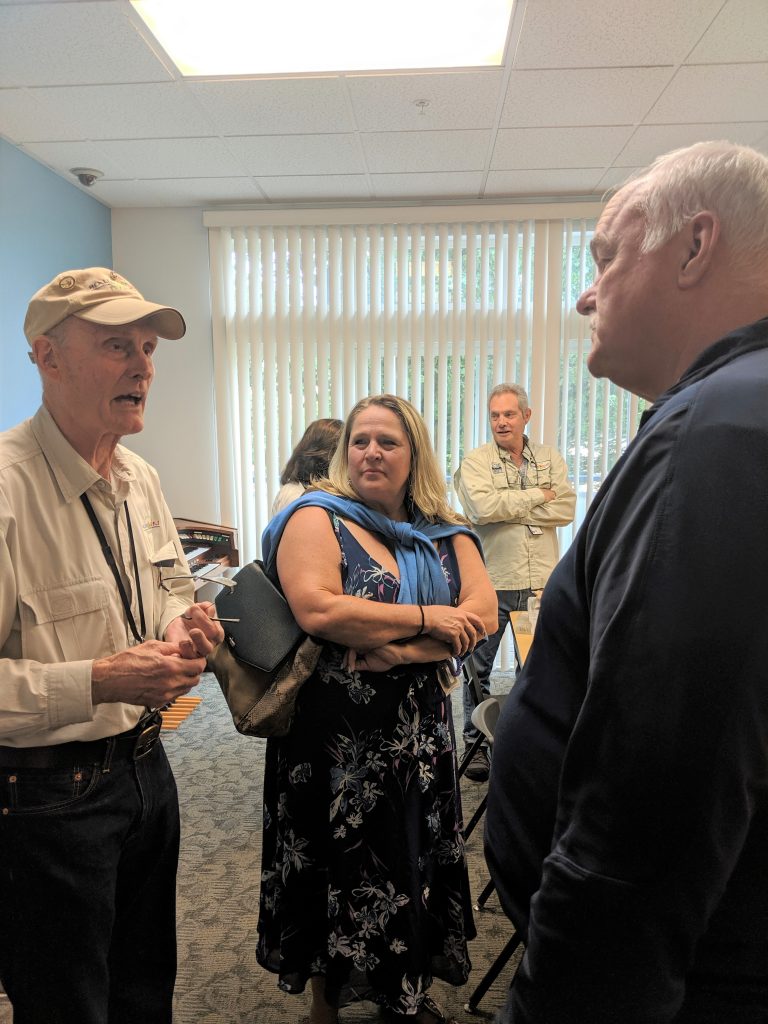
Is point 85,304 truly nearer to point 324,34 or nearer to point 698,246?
point 698,246

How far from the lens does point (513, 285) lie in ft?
15.4

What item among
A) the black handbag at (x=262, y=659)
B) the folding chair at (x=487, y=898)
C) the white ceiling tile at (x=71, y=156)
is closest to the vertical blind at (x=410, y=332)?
the white ceiling tile at (x=71, y=156)

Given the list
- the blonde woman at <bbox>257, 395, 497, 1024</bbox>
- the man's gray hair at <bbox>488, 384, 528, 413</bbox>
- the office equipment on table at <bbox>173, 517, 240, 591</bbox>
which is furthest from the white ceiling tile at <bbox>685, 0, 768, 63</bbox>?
the office equipment on table at <bbox>173, 517, 240, 591</bbox>

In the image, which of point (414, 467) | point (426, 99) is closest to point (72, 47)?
point (426, 99)

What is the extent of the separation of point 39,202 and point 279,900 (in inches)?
152

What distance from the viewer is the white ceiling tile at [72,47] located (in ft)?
7.85

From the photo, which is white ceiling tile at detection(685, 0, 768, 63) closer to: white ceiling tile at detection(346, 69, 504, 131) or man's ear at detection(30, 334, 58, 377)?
white ceiling tile at detection(346, 69, 504, 131)

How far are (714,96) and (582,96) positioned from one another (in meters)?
0.60

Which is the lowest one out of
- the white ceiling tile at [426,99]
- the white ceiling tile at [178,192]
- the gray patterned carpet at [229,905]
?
the gray patterned carpet at [229,905]

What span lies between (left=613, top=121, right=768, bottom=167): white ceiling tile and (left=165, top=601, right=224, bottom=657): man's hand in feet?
10.9

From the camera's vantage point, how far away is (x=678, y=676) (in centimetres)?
64

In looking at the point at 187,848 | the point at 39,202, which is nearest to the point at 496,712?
the point at 187,848

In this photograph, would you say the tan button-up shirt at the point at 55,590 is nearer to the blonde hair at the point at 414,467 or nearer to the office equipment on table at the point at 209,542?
the blonde hair at the point at 414,467

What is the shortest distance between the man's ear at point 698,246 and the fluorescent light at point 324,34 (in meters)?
2.20
